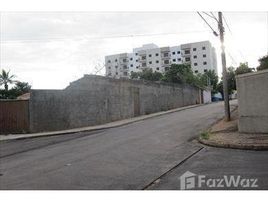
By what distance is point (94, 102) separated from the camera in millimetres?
29359

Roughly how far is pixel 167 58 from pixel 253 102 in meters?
110

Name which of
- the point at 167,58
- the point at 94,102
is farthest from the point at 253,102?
the point at 167,58

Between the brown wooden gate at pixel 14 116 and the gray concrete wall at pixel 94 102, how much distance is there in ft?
1.27

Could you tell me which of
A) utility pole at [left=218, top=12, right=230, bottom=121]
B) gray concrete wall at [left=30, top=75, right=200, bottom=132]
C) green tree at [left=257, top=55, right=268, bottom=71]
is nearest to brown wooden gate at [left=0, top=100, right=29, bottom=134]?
gray concrete wall at [left=30, top=75, right=200, bottom=132]

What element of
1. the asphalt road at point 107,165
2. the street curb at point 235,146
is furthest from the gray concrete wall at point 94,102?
the street curb at point 235,146

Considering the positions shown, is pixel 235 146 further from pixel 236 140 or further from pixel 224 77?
pixel 224 77

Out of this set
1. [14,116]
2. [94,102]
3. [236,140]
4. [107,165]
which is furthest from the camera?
[94,102]

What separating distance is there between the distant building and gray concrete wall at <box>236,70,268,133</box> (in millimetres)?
98348

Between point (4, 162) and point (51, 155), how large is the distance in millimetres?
1518

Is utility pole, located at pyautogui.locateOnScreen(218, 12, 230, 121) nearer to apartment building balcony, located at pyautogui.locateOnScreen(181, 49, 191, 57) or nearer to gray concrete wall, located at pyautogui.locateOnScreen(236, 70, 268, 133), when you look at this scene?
gray concrete wall, located at pyautogui.locateOnScreen(236, 70, 268, 133)

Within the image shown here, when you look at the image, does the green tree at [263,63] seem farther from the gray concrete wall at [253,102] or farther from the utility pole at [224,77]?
the gray concrete wall at [253,102]

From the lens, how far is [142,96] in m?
37.2

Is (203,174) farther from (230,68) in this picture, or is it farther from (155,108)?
(230,68)

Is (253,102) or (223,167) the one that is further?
(253,102)
